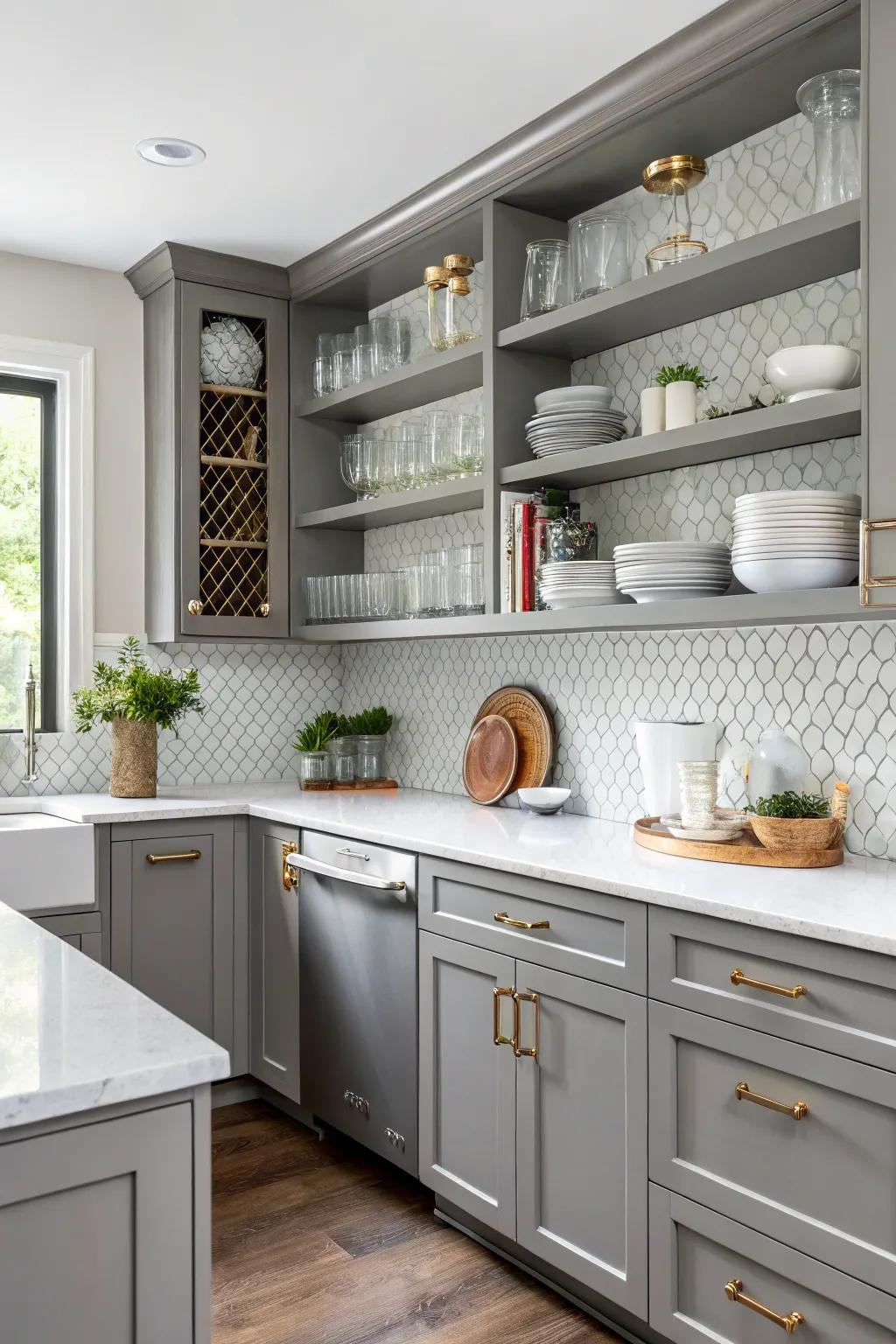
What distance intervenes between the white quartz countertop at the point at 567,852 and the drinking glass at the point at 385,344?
1.38 m

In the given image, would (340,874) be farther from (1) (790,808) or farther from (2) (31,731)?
(2) (31,731)

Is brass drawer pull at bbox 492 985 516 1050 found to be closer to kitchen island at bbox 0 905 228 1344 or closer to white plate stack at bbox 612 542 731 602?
white plate stack at bbox 612 542 731 602

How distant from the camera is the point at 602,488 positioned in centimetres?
307

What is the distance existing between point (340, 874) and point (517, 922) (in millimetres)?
701

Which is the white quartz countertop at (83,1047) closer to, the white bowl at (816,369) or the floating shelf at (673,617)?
the floating shelf at (673,617)

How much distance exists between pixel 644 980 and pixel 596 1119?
1.10ft

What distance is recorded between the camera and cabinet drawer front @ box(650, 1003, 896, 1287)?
1.70 metres

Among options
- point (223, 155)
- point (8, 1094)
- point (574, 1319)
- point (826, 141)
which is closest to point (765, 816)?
point (574, 1319)

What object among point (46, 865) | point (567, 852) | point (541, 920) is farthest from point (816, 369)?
point (46, 865)

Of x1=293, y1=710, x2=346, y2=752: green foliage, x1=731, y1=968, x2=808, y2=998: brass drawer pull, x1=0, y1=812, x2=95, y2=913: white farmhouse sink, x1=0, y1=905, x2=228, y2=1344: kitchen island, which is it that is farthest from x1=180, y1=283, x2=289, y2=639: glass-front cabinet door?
x1=0, y1=905, x2=228, y2=1344: kitchen island

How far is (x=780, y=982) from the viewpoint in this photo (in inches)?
72.1

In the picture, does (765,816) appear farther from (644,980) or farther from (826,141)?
(826,141)

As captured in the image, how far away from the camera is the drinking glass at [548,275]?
9.53 feet

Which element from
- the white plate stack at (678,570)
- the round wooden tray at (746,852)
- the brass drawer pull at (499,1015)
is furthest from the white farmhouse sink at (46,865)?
the white plate stack at (678,570)
